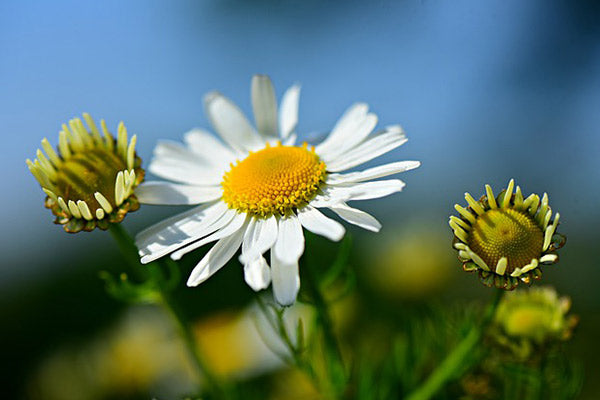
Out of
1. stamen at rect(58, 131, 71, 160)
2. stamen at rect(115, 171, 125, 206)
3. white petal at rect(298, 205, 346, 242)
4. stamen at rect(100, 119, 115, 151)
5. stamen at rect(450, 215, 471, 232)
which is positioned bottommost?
stamen at rect(450, 215, 471, 232)

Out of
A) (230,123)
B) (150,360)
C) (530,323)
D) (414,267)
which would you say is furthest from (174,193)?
(414,267)

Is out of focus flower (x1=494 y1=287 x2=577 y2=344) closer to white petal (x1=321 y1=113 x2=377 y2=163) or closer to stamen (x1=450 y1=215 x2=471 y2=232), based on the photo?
stamen (x1=450 y1=215 x2=471 y2=232)

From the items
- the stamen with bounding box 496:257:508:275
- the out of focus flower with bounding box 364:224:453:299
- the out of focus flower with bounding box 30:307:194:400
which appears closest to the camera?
the stamen with bounding box 496:257:508:275

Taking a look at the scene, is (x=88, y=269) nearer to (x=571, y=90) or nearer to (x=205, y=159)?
(x=205, y=159)

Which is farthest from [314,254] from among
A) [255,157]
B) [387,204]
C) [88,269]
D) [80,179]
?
[80,179]

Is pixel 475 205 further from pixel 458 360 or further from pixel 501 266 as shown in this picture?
pixel 458 360

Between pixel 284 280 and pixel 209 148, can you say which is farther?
pixel 209 148

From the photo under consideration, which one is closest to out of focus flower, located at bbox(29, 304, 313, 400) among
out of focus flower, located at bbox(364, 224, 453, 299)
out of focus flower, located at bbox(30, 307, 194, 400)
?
out of focus flower, located at bbox(30, 307, 194, 400)

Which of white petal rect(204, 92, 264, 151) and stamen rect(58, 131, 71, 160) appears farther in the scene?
white petal rect(204, 92, 264, 151)

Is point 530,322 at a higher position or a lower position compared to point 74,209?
lower
